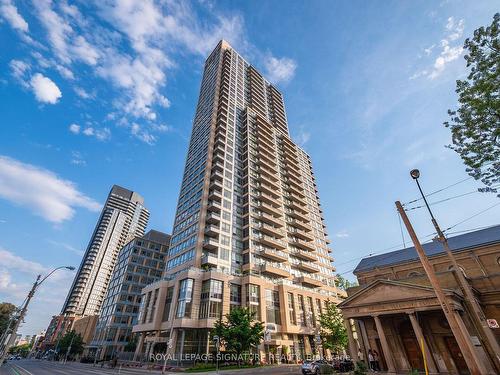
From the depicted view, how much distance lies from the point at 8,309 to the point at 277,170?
63116mm

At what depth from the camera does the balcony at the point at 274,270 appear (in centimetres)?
4759

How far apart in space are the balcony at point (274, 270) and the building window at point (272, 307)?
3.65 metres

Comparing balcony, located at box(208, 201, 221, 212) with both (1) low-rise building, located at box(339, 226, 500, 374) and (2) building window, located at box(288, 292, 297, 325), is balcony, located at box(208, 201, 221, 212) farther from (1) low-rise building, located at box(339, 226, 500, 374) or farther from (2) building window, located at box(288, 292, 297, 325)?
(1) low-rise building, located at box(339, 226, 500, 374)

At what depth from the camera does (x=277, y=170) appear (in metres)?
70.1

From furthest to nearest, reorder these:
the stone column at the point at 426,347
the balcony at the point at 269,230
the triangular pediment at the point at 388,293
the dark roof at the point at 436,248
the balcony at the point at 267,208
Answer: the balcony at the point at 267,208 → the balcony at the point at 269,230 → the dark roof at the point at 436,248 → the triangular pediment at the point at 388,293 → the stone column at the point at 426,347

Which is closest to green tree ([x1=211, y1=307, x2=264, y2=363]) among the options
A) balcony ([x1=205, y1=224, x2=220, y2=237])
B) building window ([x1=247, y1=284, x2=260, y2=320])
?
building window ([x1=247, y1=284, x2=260, y2=320])

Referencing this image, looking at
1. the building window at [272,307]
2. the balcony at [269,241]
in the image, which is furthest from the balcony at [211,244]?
the building window at [272,307]

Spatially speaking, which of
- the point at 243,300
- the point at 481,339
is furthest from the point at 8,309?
the point at 481,339

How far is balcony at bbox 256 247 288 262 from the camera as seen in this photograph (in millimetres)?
50938

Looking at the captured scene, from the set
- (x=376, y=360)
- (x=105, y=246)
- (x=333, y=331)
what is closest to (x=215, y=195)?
(x=333, y=331)

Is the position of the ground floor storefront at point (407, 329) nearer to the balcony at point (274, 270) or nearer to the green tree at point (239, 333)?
the green tree at point (239, 333)

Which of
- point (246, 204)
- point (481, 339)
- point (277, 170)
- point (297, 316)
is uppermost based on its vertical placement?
point (277, 170)

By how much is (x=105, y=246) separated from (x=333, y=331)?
124629mm

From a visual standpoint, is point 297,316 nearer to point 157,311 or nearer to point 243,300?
point 243,300
